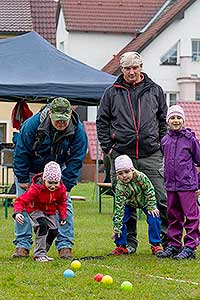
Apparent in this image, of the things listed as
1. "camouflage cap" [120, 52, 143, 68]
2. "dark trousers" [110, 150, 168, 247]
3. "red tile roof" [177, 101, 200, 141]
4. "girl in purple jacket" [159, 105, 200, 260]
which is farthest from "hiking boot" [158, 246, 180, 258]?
"red tile roof" [177, 101, 200, 141]

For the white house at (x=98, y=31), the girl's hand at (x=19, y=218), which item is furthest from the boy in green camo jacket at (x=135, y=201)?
the white house at (x=98, y=31)

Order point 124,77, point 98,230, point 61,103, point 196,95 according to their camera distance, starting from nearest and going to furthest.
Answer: point 61,103 < point 124,77 < point 98,230 < point 196,95

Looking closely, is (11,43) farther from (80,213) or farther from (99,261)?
(99,261)

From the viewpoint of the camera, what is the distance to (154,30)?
39.3 metres

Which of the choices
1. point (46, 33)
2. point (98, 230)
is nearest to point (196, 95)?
point (46, 33)

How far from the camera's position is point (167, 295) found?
7301mm

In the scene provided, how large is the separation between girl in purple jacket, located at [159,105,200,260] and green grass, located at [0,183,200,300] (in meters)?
0.23

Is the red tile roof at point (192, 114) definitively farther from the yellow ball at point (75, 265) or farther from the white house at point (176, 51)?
the yellow ball at point (75, 265)

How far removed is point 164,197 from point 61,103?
5.85 feet

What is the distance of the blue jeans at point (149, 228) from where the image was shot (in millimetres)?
9523

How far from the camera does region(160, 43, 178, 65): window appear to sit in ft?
131

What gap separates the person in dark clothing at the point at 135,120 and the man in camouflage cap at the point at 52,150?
49cm

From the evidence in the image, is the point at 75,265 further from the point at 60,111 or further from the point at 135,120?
the point at 135,120

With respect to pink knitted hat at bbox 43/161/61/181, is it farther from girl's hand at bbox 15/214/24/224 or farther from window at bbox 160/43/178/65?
window at bbox 160/43/178/65
